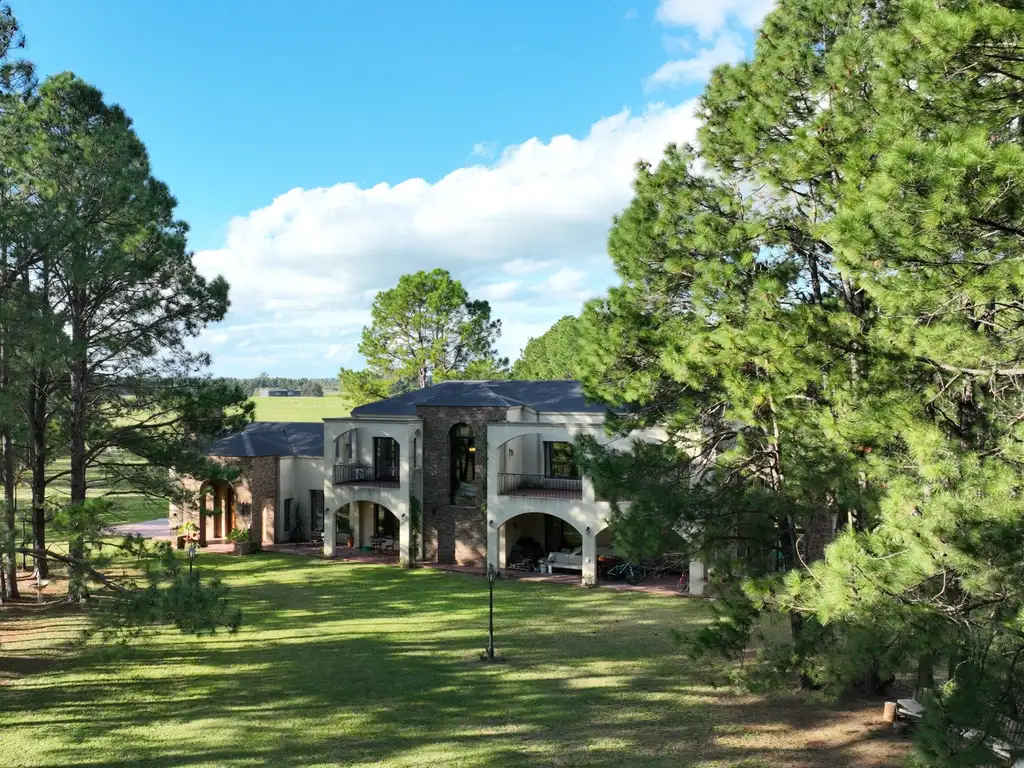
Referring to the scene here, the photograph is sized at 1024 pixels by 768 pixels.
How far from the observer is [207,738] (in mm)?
10984

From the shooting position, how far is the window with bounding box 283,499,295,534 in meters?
28.8

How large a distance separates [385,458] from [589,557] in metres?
9.47

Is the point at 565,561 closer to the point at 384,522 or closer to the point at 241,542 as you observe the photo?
the point at 384,522

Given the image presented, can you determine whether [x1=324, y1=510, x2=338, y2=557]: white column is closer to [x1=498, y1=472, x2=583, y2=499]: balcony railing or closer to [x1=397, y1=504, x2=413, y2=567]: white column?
[x1=397, y1=504, x2=413, y2=567]: white column

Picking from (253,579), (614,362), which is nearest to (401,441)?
(253,579)

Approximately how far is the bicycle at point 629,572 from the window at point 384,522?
9161mm

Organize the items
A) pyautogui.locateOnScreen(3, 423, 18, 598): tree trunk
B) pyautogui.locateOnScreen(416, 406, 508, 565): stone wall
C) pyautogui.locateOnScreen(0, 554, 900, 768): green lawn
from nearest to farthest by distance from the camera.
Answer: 1. pyautogui.locateOnScreen(0, 554, 900, 768): green lawn
2. pyautogui.locateOnScreen(3, 423, 18, 598): tree trunk
3. pyautogui.locateOnScreen(416, 406, 508, 565): stone wall

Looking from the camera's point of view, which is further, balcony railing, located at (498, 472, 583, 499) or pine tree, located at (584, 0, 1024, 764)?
balcony railing, located at (498, 472, 583, 499)

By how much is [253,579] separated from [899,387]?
19776 millimetres

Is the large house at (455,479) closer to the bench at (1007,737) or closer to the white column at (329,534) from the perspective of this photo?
the white column at (329,534)

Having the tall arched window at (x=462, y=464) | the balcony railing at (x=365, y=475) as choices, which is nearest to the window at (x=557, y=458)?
the tall arched window at (x=462, y=464)

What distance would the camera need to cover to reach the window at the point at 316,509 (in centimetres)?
2923

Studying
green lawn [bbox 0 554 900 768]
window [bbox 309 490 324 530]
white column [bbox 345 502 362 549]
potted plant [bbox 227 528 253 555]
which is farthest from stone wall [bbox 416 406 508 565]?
potted plant [bbox 227 528 253 555]

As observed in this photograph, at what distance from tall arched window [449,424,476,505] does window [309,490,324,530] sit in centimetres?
711
